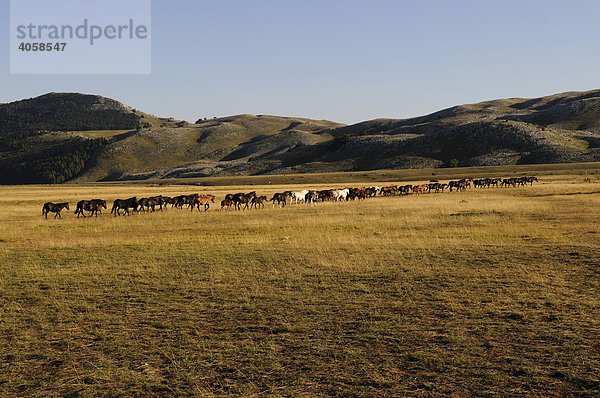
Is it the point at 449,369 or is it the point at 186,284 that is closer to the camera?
the point at 449,369

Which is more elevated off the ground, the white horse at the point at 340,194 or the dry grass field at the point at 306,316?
the white horse at the point at 340,194

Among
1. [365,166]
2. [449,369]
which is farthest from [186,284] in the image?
[365,166]

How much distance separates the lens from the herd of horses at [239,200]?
38.7 meters

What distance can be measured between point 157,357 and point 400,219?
77.8ft

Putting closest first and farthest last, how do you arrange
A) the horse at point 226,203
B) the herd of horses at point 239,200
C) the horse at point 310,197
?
1. the herd of horses at point 239,200
2. the horse at point 226,203
3. the horse at point 310,197

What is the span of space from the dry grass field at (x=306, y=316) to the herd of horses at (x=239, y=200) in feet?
55.0

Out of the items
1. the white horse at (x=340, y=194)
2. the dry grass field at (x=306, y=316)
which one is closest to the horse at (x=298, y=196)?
the white horse at (x=340, y=194)

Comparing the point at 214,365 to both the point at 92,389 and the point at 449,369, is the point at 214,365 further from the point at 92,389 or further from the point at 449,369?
the point at 449,369

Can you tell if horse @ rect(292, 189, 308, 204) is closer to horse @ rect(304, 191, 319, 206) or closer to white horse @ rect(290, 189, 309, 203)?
white horse @ rect(290, 189, 309, 203)

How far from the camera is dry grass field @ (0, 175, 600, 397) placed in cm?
746

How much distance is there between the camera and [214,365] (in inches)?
318

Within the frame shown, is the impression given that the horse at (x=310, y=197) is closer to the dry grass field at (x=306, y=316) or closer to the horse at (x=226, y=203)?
the horse at (x=226, y=203)

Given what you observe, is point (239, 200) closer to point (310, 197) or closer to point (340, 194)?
point (310, 197)

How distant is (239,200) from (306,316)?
32520 mm
